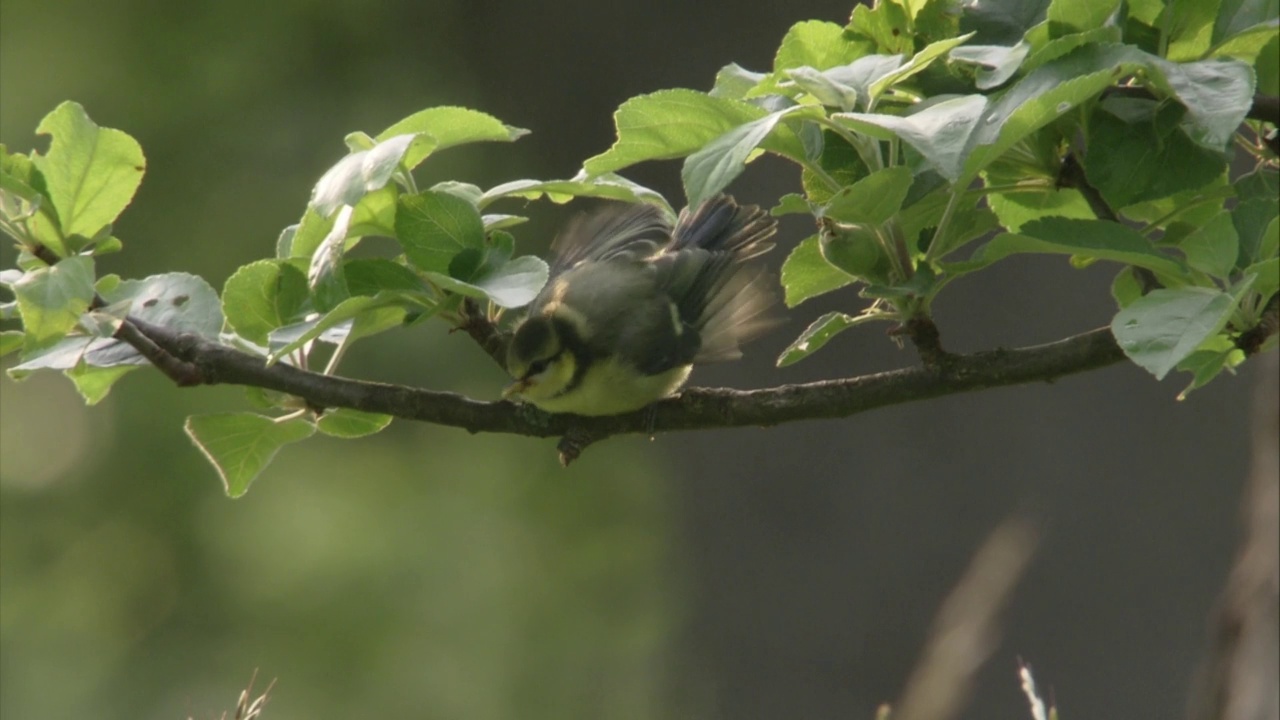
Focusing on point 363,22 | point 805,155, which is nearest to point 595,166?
point 805,155

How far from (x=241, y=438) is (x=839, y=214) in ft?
1.77

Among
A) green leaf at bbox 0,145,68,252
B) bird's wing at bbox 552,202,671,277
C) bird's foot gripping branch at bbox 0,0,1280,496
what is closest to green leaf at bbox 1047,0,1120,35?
bird's foot gripping branch at bbox 0,0,1280,496

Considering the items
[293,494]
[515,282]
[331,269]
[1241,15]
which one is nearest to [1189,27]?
[1241,15]

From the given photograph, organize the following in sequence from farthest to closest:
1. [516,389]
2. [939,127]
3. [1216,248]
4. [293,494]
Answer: [293,494] → [516,389] → [1216,248] → [939,127]

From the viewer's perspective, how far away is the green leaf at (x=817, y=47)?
96 cm

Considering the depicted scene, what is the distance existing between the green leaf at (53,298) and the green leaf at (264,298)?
0.13 meters

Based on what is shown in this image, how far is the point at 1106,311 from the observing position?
289 cm

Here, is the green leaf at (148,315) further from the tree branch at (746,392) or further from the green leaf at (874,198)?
the green leaf at (874,198)

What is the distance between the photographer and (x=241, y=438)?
107cm

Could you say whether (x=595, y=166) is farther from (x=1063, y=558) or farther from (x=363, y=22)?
(x=363, y=22)

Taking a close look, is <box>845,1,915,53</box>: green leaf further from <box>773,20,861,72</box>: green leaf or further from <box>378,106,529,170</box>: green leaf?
<box>378,106,529,170</box>: green leaf

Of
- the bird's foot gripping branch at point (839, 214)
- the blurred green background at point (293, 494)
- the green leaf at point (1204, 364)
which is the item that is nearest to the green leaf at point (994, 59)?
the bird's foot gripping branch at point (839, 214)

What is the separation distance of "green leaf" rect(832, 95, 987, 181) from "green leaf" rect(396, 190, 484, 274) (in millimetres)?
310

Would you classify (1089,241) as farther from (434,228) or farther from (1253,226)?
(434,228)
